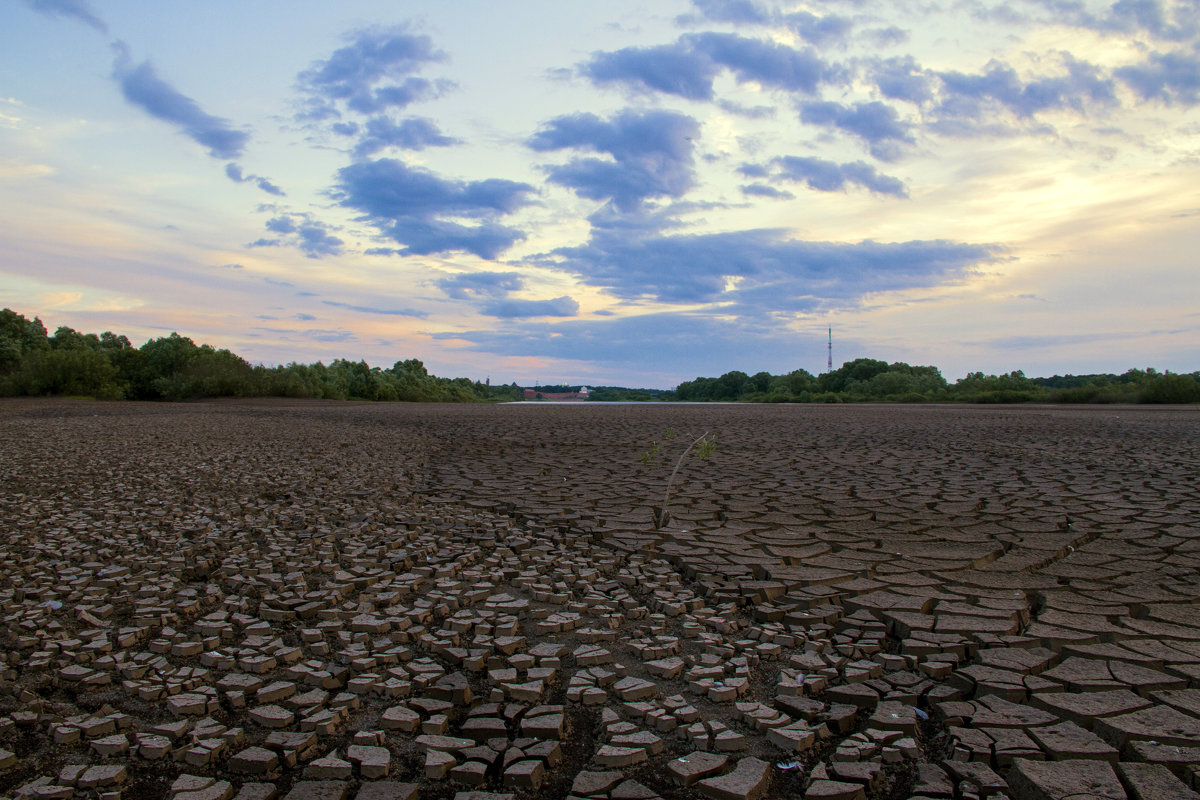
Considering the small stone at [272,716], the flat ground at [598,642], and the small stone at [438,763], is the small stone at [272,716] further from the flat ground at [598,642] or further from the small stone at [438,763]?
the small stone at [438,763]

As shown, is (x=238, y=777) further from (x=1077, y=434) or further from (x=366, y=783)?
(x=1077, y=434)

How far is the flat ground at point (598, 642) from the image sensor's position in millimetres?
2070

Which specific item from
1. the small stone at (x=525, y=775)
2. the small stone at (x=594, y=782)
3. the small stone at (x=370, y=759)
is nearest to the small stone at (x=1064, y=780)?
the small stone at (x=594, y=782)

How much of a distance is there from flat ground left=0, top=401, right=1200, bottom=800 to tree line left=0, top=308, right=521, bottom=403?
27322mm

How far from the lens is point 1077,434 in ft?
43.9

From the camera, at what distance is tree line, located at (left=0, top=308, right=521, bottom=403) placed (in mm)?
27891

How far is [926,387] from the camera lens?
4603 centimetres

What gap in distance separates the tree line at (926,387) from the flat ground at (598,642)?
30327 millimetres

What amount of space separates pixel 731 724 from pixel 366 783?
3.92ft

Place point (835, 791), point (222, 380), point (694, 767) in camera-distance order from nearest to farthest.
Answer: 1. point (835, 791)
2. point (694, 767)
3. point (222, 380)

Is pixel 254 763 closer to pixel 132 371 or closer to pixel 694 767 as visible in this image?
pixel 694 767

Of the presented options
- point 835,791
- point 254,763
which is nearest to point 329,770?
point 254,763

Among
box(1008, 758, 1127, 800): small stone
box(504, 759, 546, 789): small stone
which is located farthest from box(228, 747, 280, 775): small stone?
box(1008, 758, 1127, 800): small stone

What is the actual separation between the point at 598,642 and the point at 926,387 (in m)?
48.4
